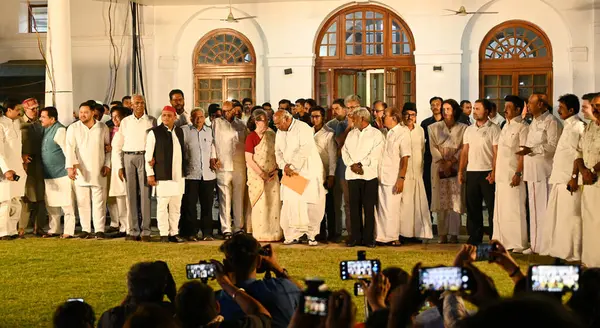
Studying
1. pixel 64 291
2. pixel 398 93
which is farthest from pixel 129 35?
pixel 64 291

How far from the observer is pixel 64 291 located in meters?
9.05

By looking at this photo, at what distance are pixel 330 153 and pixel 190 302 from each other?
8385mm

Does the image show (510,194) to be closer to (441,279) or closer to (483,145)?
(483,145)

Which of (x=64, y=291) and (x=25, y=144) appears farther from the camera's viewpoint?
(x=25, y=144)

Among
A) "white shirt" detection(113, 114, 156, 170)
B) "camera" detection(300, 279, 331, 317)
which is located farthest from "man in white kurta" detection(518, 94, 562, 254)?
"camera" detection(300, 279, 331, 317)

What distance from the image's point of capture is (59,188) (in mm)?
13305

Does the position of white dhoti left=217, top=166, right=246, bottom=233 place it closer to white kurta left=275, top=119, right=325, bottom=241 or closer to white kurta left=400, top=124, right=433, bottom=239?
white kurta left=275, top=119, right=325, bottom=241

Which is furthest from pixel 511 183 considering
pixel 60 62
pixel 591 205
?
pixel 60 62

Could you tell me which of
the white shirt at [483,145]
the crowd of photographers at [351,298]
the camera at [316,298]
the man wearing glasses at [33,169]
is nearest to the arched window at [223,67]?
the man wearing glasses at [33,169]

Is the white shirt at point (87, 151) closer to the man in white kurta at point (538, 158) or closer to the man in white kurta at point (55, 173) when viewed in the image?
the man in white kurta at point (55, 173)

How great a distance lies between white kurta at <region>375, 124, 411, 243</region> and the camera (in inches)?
472

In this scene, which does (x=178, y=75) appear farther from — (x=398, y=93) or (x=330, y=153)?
(x=330, y=153)

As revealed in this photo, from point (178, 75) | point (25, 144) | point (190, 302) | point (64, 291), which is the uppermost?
point (178, 75)

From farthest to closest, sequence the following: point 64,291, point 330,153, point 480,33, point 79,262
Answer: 1. point 480,33
2. point 330,153
3. point 79,262
4. point 64,291
